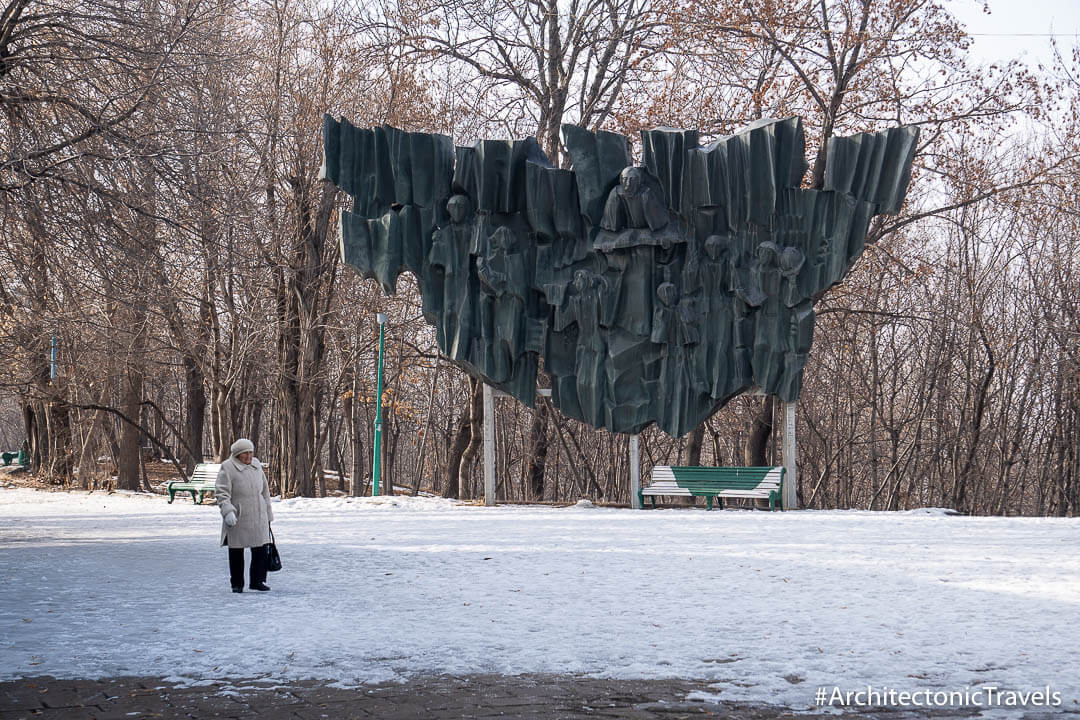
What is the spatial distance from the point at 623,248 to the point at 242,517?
890 cm

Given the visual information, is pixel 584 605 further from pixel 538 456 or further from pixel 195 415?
pixel 195 415

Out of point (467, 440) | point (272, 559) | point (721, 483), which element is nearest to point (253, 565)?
point (272, 559)

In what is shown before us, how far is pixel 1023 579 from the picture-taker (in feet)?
29.0

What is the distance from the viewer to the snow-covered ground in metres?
6.04

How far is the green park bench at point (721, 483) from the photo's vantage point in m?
16.5

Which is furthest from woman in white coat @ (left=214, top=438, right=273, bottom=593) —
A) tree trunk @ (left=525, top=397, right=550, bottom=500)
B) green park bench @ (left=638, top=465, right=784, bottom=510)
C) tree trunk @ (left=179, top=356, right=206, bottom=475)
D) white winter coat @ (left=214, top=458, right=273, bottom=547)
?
tree trunk @ (left=179, top=356, right=206, bottom=475)

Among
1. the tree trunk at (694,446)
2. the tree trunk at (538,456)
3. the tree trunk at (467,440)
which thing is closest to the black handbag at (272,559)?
the tree trunk at (467,440)

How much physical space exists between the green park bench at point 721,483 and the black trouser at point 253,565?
30.2ft

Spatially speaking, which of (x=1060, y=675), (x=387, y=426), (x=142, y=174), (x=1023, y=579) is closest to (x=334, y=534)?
(x=142, y=174)

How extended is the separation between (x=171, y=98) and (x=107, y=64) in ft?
3.67

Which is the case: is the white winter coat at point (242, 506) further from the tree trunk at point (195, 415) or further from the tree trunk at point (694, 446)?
the tree trunk at point (195, 415)

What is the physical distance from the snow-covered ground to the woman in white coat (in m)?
0.25

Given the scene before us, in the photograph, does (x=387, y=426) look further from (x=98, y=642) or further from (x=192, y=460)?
(x=98, y=642)

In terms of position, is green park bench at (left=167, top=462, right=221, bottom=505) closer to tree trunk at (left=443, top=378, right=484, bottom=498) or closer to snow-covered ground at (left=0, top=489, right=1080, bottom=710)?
snow-covered ground at (left=0, top=489, right=1080, bottom=710)
